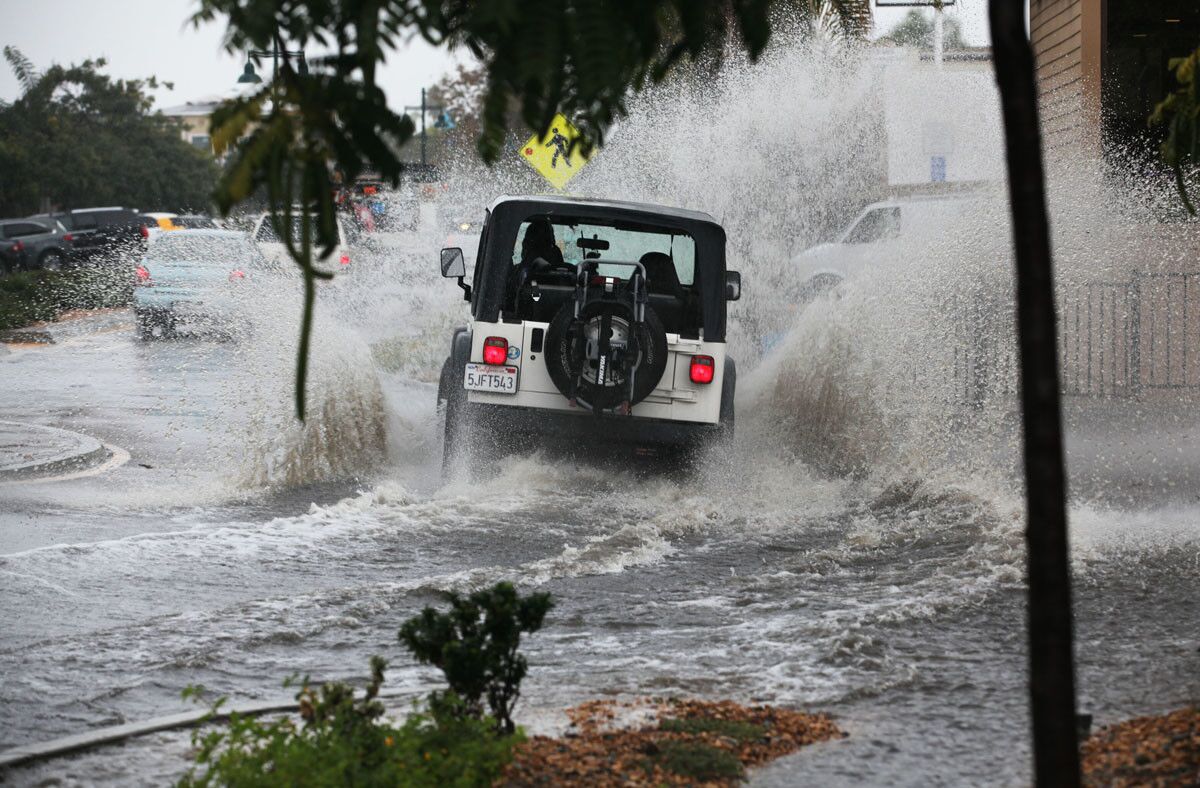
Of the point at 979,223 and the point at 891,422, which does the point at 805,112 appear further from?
the point at 891,422

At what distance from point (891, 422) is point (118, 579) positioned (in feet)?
23.0

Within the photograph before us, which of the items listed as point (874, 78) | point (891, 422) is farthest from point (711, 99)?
point (891, 422)

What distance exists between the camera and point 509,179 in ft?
101

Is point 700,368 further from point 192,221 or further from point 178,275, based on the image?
point 192,221

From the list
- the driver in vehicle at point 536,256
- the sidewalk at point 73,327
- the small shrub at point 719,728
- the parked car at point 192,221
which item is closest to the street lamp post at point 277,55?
the small shrub at point 719,728

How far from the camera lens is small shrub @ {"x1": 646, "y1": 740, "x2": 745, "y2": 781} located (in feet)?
16.6

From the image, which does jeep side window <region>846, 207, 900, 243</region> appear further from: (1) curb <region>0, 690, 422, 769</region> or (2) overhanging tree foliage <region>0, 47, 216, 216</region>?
(2) overhanging tree foliage <region>0, 47, 216, 216</region>

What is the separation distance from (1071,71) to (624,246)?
6525 mm

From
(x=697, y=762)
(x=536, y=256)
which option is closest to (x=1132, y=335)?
(x=536, y=256)

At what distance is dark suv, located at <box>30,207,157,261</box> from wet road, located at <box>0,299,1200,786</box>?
1161 inches

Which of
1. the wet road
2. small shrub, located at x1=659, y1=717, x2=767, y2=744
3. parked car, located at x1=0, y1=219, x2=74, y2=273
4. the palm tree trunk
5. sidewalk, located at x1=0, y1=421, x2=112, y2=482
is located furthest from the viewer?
parked car, located at x1=0, y1=219, x2=74, y2=273

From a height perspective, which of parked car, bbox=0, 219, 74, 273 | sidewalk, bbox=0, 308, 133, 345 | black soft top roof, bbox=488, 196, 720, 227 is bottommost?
sidewalk, bbox=0, 308, 133, 345

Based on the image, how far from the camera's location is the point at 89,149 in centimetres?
5888

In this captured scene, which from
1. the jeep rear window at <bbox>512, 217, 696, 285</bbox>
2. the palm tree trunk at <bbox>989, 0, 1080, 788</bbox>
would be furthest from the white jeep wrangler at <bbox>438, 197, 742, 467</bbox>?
the palm tree trunk at <bbox>989, 0, 1080, 788</bbox>
